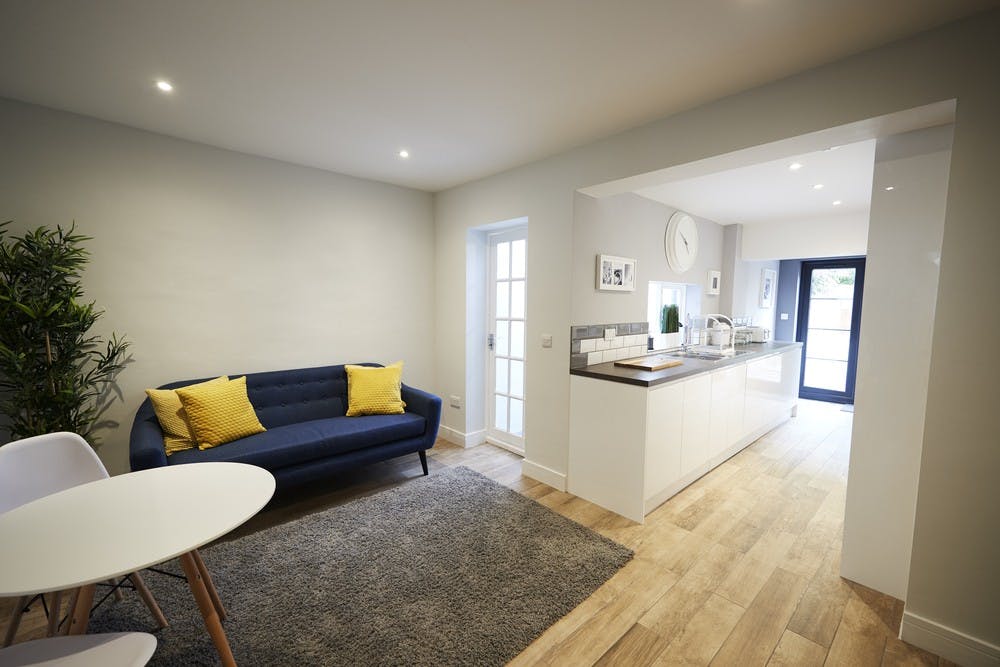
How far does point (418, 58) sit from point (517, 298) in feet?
7.31

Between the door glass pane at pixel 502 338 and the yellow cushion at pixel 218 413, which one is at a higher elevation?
the door glass pane at pixel 502 338

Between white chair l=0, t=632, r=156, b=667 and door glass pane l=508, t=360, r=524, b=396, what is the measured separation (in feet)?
9.56

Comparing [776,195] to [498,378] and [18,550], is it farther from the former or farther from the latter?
[18,550]

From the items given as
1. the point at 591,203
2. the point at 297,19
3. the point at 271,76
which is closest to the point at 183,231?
the point at 271,76

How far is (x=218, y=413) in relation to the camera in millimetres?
2545

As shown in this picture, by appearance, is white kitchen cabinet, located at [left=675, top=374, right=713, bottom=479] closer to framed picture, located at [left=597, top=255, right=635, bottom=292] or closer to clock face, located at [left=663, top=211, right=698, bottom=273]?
framed picture, located at [left=597, top=255, right=635, bottom=292]

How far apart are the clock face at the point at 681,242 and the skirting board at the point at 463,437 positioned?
251 centimetres

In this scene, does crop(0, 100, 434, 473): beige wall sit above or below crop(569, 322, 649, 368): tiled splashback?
above

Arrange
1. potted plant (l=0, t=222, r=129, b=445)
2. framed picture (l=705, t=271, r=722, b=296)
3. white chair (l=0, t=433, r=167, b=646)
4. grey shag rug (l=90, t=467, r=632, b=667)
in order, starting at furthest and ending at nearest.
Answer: framed picture (l=705, t=271, r=722, b=296), potted plant (l=0, t=222, r=129, b=445), grey shag rug (l=90, t=467, r=632, b=667), white chair (l=0, t=433, r=167, b=646)

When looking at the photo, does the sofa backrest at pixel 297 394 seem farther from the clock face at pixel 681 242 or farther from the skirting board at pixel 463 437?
the clock face at pixel 681 242

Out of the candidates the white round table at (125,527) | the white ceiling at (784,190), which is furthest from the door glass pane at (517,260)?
the white round table at (125,527)

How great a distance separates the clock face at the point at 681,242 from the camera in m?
3.89

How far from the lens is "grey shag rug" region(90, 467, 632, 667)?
1.61m

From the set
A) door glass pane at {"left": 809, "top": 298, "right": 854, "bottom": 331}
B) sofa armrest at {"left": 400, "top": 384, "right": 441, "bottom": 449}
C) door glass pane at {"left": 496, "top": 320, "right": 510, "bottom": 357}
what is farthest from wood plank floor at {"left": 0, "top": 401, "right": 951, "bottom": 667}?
door glass pane at {"left": 809, "top": 298, "right": 854, "bottom": 331}
